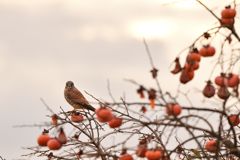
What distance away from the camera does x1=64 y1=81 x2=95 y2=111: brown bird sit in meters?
8.59

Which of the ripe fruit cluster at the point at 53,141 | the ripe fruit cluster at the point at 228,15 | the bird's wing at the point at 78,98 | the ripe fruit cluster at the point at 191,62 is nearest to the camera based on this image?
the ripe fruit cluster at the point at 191,62

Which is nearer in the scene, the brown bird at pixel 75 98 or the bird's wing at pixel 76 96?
the brown bird at pixel 75 98

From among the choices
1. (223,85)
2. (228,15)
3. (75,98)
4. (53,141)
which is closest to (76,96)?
(75,98)

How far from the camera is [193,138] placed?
3.92m

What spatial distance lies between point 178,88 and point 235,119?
94 cm

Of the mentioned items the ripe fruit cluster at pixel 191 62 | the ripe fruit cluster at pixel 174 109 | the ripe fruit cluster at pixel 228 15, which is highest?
the ripe fruit cluster at pixel 228 15

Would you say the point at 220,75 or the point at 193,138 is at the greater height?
the point at 220,75

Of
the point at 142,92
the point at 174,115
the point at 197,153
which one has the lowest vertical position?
the point at 197,153

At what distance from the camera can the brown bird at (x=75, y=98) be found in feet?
28.2

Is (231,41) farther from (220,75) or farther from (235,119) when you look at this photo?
(235,119)

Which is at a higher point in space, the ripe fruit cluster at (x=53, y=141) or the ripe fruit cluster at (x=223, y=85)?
the ripe fruit cluster at (x=223, y=85)

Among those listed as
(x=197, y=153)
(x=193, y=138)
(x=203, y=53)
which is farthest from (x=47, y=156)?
(x=203, y=53)

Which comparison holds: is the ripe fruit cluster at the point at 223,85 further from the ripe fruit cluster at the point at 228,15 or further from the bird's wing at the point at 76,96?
the bird's wing at the point at 76,96

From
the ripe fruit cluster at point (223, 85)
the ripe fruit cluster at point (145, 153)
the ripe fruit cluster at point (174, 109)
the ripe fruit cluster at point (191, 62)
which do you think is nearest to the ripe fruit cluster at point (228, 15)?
the ripe fruit cluster at point (191, 62)
